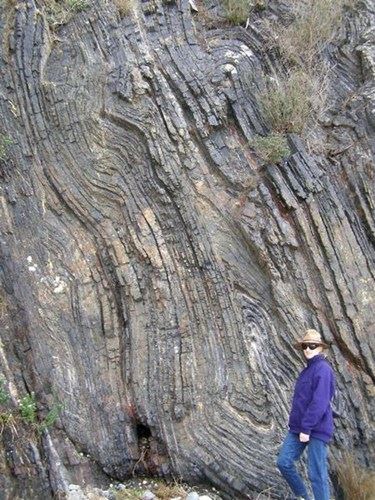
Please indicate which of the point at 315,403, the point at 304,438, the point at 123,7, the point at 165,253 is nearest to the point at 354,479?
the point at 304,438

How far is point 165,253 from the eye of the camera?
6586 millimetres

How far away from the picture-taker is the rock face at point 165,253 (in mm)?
6051

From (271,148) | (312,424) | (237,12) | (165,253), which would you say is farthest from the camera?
(237,12)

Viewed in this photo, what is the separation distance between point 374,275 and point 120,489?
348cm

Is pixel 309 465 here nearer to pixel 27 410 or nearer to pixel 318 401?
pixel 318 401

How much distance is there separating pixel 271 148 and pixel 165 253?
1.72 metres

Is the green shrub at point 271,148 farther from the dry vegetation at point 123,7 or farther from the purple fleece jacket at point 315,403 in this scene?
the purple fleece jacket at point 315,403

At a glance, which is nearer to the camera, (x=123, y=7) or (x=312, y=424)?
(x=312, y=424)

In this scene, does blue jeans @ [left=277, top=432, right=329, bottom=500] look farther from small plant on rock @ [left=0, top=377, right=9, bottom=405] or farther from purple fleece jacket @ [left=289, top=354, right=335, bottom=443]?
small plant on rock @ [left=0, top=377, right=9, bottom=405]

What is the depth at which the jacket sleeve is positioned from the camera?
16.7ft

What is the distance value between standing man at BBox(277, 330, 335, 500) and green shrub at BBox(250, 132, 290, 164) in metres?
2.36

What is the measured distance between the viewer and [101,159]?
6.81 metres

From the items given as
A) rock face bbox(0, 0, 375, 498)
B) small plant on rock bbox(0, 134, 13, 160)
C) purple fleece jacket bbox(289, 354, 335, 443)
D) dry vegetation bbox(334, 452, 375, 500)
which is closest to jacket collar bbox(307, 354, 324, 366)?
purple fleece jacket bbox(289, 354, 335, 443)

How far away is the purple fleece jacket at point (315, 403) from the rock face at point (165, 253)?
35.0 inches
